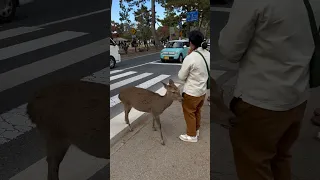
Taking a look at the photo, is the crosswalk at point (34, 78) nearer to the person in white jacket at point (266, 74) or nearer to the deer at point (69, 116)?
the deer at point (69, 116)

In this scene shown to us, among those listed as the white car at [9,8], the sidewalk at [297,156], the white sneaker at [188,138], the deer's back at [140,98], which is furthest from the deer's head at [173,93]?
the white car at [9,8]

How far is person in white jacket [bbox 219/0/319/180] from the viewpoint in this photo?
1211 mm

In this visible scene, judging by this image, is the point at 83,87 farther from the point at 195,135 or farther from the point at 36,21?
the point at 195,135

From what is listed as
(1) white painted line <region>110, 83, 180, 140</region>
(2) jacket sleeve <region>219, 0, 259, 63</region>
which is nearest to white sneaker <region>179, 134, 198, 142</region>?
(1) white painted line <region>110, 83, 180, 140</region>

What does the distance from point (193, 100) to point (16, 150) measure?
2.00 meters

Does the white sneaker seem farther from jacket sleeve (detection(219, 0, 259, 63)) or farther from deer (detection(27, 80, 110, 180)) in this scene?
jacket sleeve (detection(219, 0, 259, 63))

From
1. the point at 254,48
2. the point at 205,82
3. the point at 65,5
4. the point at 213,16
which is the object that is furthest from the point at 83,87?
the point at 205,82

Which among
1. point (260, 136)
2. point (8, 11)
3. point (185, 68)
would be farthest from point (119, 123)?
point (260, 136)

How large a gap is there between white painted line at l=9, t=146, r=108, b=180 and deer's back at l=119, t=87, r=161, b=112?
1.06 m

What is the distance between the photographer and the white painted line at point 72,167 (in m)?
2.12

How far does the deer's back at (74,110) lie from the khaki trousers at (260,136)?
3.41 feet

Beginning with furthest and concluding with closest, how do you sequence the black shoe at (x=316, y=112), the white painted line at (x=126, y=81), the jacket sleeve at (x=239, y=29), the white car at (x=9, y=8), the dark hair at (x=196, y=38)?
the white painted line at (x=126, y=81), the dark hair at (x=196, y=38), the black shoe at (x=316, y=112), the white car at (x=9, y=8), the jacket sleeve at (x=239, y=29)

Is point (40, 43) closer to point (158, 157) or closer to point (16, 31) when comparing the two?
point (16, 31)

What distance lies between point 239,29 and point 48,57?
198 cm
